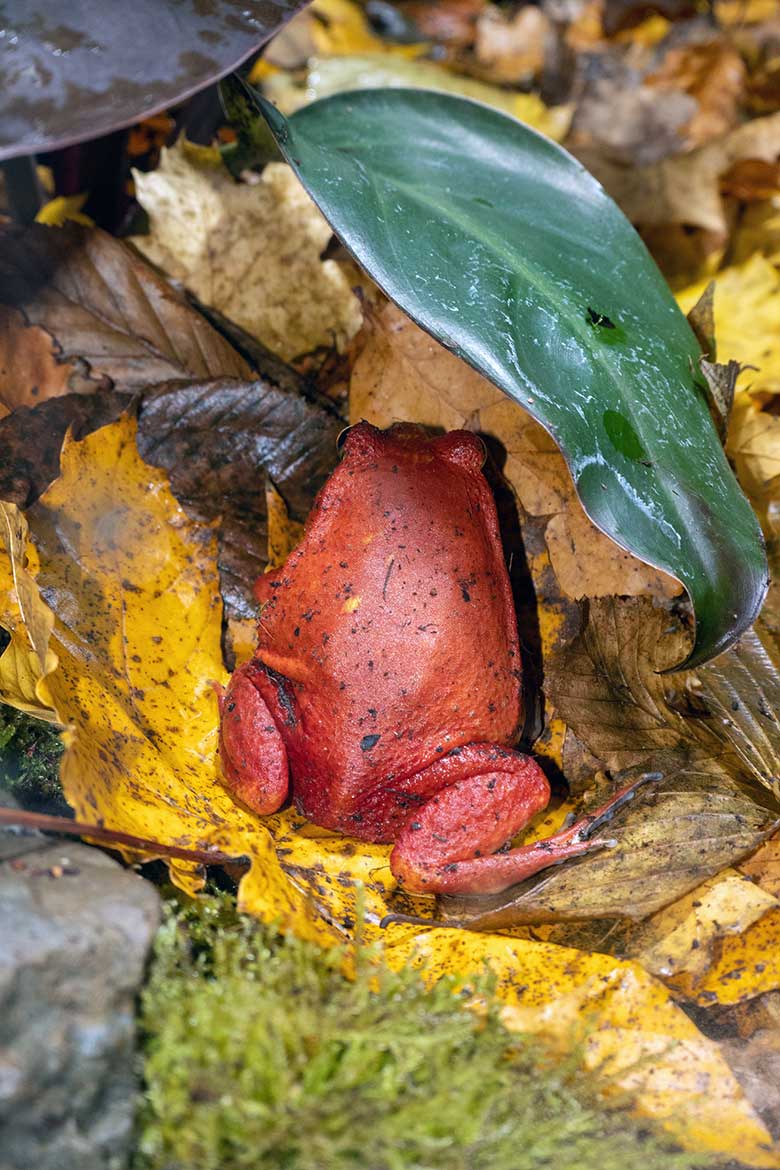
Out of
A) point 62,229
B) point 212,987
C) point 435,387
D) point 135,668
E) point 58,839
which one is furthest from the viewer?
point 62,229

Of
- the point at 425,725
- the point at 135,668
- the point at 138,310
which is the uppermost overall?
the point at 138,310

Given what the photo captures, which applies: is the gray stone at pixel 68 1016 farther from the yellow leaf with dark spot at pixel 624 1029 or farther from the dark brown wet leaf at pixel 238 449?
the dark brown wet leaf at pixel 238 449

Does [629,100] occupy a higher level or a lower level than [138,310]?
higher

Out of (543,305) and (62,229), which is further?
(62,229)

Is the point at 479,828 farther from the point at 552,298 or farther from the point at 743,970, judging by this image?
the point at 552,298

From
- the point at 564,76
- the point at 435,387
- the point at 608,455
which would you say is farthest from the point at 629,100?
the point at 608,455

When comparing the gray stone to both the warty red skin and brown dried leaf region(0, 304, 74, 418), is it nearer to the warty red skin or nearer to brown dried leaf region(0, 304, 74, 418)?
the warty red skin

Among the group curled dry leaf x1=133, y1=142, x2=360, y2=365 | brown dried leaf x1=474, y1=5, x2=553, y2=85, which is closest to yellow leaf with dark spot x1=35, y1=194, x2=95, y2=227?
curled dry leaf x1=133, y1=142, x2=360, y2=365

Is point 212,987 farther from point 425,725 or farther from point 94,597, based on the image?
point 94,597
